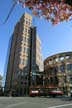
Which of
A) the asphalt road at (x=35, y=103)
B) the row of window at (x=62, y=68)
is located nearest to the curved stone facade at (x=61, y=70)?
the row of window at (x=62, y=68)

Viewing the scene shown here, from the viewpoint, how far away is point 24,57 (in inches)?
3954

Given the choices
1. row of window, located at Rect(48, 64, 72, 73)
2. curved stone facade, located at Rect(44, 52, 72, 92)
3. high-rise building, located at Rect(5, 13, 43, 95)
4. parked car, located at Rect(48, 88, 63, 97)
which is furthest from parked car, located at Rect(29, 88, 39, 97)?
high-rise building, located at Rect(5, 13, 43, 95)

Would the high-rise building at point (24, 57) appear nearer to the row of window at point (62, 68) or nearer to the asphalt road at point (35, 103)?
the row of window at point (62, 68)

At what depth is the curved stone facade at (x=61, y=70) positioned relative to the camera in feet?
237

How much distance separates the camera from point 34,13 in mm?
7016

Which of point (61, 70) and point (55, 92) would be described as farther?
→ point (61, 70)

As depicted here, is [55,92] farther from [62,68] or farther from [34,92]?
[62,68]

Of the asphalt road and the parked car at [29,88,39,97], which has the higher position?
the parked car at [29,88,39,97]

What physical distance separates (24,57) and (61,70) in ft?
96.7

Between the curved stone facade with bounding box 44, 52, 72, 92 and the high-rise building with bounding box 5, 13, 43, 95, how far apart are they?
13845 millimetres

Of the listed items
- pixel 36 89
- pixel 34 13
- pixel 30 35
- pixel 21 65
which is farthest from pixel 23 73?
pixel 34 13

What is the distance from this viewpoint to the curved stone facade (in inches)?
2847

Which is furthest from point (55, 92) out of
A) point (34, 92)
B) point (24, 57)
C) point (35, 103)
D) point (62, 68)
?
point (24, 57)

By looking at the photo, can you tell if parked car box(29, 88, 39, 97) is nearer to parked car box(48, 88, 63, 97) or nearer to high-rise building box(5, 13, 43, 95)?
parked car box(48, 88, 63, 97)
